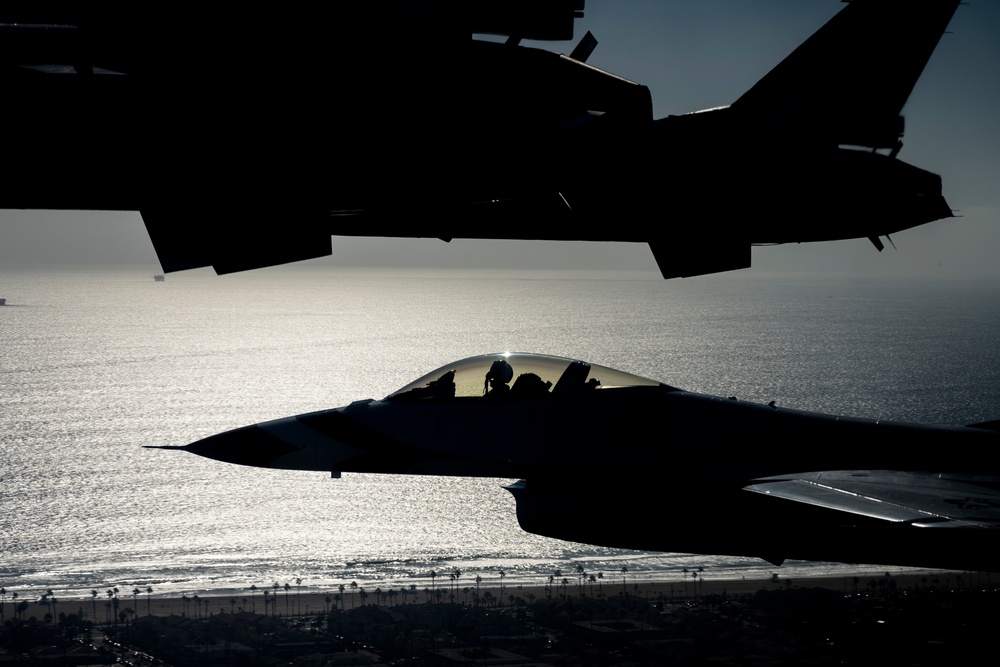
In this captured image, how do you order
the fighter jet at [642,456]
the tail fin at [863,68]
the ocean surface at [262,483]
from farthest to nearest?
the ocean surface at [262,483]
the fighter jet at [642,456]
the tail fin at [863,68]

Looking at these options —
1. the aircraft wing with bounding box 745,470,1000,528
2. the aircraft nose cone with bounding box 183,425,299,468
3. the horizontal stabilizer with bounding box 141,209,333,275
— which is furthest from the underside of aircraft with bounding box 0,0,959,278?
the aircraft nose cone with bounding box 183,425,299,468

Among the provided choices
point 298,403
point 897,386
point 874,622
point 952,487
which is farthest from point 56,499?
point 897,386

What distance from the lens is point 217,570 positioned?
198 ft

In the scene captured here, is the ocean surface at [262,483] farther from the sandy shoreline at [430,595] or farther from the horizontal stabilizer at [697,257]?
the horizontal stabilizer at [697,257]

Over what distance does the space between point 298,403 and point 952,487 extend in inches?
4233

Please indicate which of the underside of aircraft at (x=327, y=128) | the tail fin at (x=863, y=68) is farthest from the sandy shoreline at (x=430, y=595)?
the tail fin at (x=863, y=68)

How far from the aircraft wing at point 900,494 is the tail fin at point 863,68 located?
26.6 feet

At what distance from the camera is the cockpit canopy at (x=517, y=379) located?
17828 mm

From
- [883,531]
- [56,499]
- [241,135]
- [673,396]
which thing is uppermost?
[241,135]

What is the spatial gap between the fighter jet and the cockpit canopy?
0.03 metres

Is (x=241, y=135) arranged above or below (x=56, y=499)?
above

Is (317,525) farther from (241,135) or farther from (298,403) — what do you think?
(241,135)

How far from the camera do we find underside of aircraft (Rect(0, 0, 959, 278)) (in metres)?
6.93

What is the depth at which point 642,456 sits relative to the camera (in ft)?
57.6
